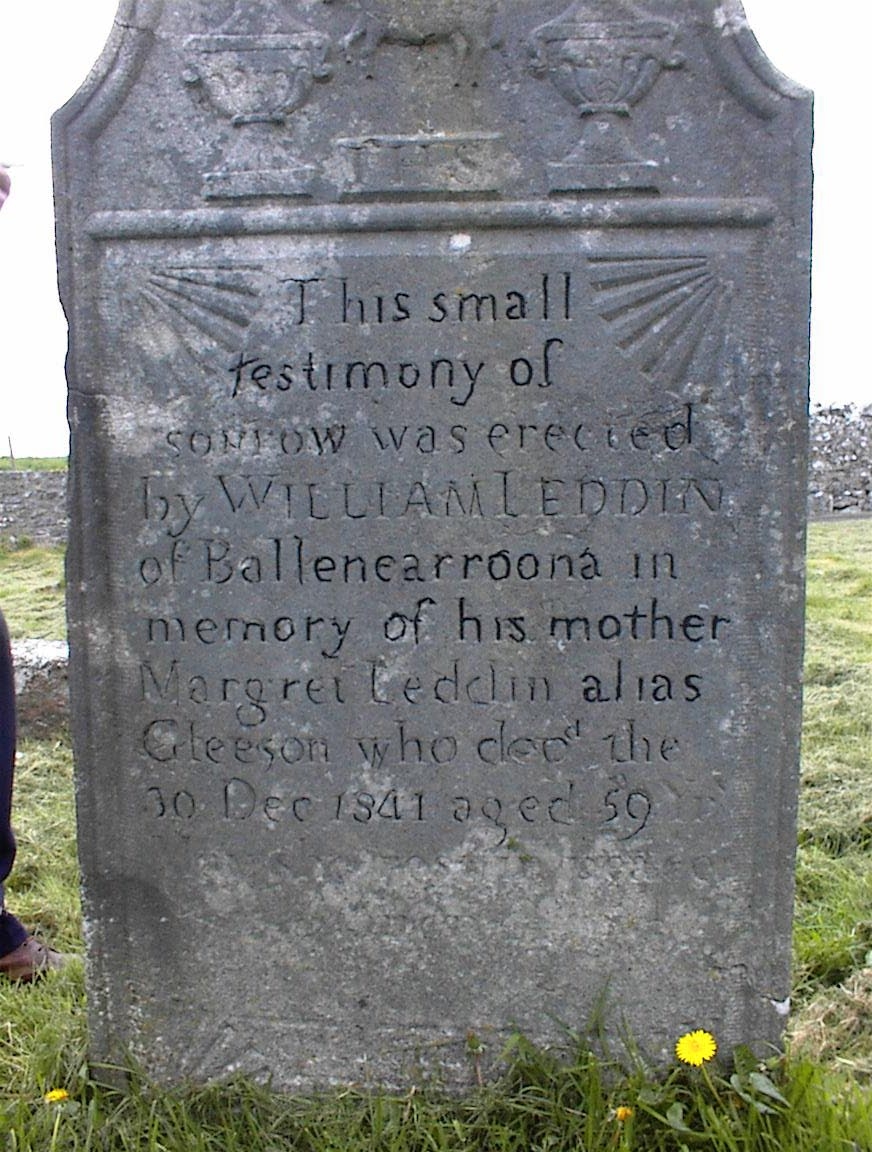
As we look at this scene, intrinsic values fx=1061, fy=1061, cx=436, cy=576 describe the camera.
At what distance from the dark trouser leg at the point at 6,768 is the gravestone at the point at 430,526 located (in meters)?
0.62

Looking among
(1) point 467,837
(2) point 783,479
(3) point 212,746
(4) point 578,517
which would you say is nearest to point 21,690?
(3) point 212,746

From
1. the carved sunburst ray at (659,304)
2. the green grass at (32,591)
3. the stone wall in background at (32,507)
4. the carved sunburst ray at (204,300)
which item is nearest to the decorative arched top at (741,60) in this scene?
the carved sunburst ray at (659,304)

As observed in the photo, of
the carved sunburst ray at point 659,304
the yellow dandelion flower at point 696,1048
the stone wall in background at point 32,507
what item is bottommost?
the yellow dandelion flower at point 696,1048

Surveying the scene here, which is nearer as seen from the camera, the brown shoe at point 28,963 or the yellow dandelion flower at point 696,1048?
the yellow dandelion flower at point 696,1048

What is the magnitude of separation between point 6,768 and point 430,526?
1553mm

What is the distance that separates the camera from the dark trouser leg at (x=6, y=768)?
3105mm

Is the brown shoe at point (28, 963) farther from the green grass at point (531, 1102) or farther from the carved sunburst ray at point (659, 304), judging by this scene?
the carved sunburst ray at point (659, 304)

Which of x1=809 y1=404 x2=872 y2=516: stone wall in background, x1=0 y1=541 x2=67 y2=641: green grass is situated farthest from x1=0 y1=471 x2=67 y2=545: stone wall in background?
x1=809 y1=404 x2=872 y2=516: stone wall in background

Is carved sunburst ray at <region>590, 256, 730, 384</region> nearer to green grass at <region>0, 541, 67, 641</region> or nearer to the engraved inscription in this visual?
the engraved inscription

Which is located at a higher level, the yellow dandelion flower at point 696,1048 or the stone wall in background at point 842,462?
the stone wall in background at point 842,462

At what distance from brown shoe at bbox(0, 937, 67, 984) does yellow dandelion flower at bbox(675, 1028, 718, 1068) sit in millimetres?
1799

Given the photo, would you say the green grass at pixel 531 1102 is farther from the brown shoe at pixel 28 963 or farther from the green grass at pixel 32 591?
the green grass at pixel 32 591

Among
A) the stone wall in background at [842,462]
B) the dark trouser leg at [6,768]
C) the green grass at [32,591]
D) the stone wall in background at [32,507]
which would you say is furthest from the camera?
the stone wall in background at [842,462]

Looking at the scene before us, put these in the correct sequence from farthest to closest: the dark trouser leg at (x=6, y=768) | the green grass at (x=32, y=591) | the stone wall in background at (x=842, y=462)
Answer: the stone wall in background at (x=842, y=462) < the green grass at (x=32, y=591) < the dark trouser leg at (x=6, y=768)
